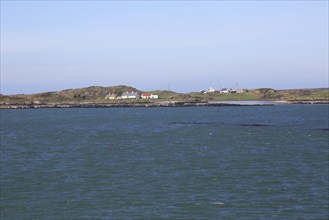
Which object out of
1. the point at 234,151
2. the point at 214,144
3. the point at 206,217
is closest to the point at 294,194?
the point at 206,217

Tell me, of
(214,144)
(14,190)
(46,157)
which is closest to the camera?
(14,190)

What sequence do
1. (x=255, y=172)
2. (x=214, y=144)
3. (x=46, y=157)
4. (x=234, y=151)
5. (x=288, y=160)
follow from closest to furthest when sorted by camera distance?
(x=255, y=172) → (x=288, y=160) → (x=46, y=157) → (x=234, y=151) → (x=214, y=144)

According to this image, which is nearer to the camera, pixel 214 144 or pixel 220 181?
pixel 220 181

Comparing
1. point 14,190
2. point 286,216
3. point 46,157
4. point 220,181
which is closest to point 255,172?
point 220,181

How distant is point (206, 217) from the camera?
25.4 metres

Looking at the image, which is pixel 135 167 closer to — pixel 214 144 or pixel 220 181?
pixel 220 181

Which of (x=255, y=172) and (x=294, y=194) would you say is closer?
(x=294, y=194)

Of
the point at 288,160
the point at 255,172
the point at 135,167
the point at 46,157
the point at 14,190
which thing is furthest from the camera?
the point at 46,157

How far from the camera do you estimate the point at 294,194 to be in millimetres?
30172

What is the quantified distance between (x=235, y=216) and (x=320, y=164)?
18.5 meters

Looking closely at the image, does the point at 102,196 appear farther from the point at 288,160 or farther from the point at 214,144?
the point at 214,144

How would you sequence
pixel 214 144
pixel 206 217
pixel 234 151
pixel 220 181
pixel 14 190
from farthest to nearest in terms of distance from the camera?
pixel 214 144
pixel 234 151
pixel 220 181
pixel 14 190
pixel 206 217

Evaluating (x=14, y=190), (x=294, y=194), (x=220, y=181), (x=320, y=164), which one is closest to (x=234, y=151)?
(x=320, y=164)

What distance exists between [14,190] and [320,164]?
78.5ft
